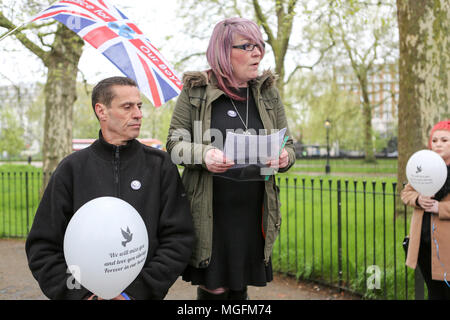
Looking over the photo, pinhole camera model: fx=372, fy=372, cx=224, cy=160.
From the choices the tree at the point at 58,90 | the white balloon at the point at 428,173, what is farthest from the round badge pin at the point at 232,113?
the tree at the point at 58,90

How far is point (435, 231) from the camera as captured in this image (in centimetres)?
258

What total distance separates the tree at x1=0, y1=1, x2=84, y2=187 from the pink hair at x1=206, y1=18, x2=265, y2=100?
733cm

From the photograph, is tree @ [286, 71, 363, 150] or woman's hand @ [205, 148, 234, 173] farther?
tree @ [286, 71, 363, 150]

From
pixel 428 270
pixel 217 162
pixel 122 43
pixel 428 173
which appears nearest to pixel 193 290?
pixel 428 270

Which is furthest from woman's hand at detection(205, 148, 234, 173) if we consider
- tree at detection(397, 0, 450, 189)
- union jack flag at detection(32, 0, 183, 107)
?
tree at detection(397, 0, 450, 189)

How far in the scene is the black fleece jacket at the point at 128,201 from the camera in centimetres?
166

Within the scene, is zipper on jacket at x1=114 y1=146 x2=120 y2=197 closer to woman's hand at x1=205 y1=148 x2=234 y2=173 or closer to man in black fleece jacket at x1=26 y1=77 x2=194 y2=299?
man in black fleece jacket at x1=26 y1=77 x2=194 y2=299

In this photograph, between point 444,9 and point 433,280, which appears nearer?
point 433,280

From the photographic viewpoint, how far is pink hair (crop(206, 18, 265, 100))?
1.90 metres

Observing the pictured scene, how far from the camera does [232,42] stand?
1.91m

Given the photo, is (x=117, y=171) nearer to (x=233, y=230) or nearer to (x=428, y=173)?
(x=233, y=230)
